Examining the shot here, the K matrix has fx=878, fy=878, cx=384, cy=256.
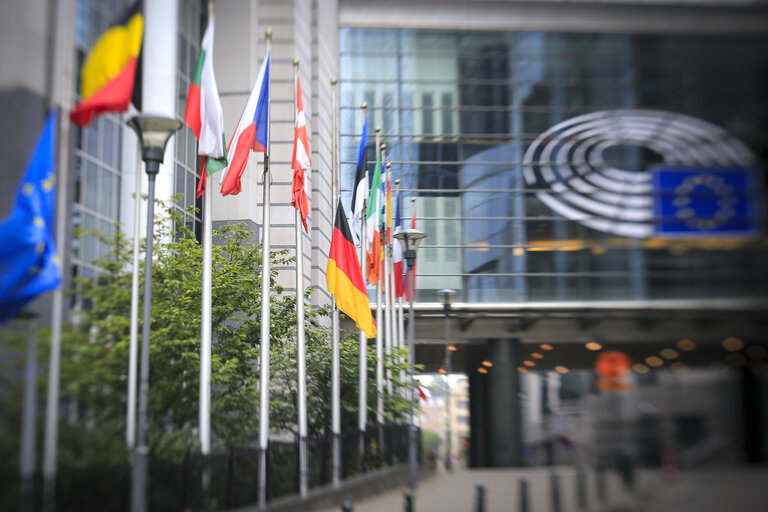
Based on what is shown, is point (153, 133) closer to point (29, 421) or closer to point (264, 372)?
point (29, 421)

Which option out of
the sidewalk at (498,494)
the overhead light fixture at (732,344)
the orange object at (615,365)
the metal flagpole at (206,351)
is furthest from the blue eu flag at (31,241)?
the overhead light fixture at (732,344)

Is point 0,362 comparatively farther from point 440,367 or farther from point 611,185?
point 440,367

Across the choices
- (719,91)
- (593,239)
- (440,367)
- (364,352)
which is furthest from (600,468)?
(440,367)

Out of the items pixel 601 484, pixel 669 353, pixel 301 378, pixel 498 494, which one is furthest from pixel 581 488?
pixel 301 378

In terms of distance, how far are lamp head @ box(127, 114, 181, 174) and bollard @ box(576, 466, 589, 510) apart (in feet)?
26.8

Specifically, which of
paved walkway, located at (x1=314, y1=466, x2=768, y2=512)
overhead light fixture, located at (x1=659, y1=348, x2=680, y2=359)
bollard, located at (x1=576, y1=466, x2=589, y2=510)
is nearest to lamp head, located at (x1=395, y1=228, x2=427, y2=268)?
paved walkway, located at (x1=314, y1=466, x2=768, y2=512)

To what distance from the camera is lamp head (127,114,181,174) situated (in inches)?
563

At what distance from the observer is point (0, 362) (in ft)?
39.6

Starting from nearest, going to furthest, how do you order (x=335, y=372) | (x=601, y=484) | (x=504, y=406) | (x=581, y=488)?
1. (x=601, y=484)
2. (x=581, y=488)
3. (x=335, y=372)
4. (x=504, y=406)

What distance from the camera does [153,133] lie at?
14422mm

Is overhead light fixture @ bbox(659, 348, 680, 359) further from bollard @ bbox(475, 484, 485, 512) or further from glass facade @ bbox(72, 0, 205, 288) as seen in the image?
glass facade @ bbox(72, 0, 205, 288)

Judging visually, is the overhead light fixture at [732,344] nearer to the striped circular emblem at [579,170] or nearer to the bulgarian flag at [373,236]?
the bulgarian flag at [373,236]

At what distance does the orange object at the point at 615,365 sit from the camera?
828 cm

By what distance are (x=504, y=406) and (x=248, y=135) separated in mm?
28619
